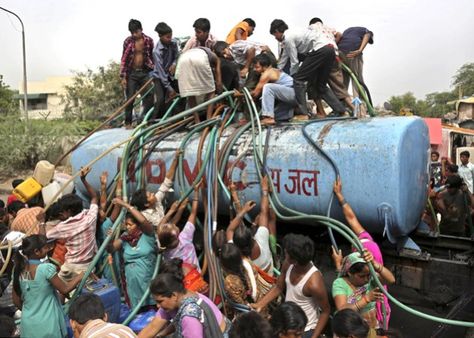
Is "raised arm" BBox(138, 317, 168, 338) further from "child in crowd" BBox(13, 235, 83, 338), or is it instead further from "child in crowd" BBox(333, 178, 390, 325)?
"child in crowd" BBox(333, 178, 390, 325)

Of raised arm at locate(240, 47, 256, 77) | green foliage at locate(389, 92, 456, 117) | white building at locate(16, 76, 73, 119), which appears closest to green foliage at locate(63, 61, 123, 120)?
white building at locate(16, 76, 73, 119)

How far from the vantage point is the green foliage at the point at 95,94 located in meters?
29.1

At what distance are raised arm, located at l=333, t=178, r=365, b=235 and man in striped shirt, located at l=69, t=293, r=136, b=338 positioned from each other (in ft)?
6.49

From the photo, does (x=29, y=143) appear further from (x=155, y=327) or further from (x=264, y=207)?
(x=155, y=327)

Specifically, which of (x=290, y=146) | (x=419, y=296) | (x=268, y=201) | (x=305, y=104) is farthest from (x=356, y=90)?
(x=419, y=296)

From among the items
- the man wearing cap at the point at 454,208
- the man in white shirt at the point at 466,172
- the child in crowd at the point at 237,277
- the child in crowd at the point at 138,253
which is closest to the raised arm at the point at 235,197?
the child in crowd at the point at 138,253

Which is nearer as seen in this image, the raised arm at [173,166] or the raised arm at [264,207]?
the raised arm at [264,207]

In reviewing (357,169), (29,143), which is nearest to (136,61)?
(357,169)

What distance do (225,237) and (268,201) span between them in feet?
1.69

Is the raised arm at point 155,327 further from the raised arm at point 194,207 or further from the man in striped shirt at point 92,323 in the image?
the raised arm at point 194,207

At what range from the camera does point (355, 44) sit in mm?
5855

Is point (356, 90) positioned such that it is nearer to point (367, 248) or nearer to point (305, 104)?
point (305, 104)

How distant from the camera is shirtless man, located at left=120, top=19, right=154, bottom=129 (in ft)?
20.9

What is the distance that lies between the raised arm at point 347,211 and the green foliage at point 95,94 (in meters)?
26.0
